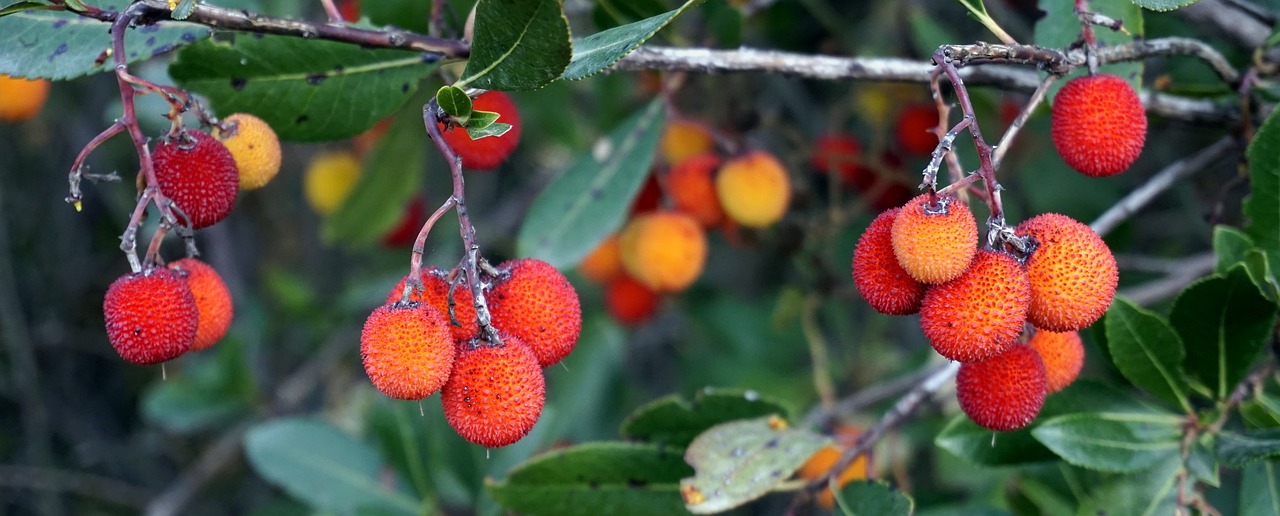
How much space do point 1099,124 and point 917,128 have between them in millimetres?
1026

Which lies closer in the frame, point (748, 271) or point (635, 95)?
point (635, 95)

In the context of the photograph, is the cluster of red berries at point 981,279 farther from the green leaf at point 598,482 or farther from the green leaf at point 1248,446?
the green leaf at point 598,482

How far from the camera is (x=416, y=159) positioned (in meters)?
2.16

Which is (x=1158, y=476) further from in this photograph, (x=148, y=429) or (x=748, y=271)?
(x=148, y=429)

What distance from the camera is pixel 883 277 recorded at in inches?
39.8

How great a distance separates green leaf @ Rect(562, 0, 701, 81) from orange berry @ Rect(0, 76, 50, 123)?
1684 millimetres

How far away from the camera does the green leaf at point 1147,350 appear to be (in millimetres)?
1345

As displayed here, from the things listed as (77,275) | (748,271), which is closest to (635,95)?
(748,271)

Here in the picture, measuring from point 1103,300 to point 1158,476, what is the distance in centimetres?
53

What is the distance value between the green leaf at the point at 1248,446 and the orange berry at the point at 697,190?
3.33 ft

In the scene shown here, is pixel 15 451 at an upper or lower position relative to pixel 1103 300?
lower

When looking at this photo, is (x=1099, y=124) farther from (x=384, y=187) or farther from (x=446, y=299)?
(x=384, y=187)

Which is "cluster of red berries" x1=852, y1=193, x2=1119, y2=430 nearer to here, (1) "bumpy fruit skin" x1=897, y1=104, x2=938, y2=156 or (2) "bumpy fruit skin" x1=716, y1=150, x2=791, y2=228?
(2) "bumpy fruit skin" x1=716, y1=150, x2=791, y2=228

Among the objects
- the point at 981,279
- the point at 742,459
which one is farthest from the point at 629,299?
the point at 981,279
